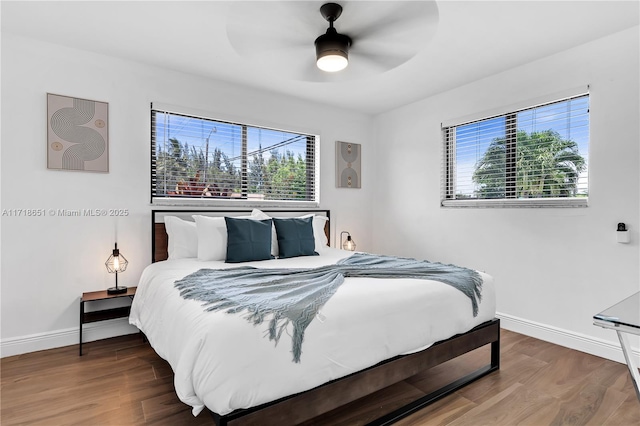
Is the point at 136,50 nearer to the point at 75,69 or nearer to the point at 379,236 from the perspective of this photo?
the point at 75,69

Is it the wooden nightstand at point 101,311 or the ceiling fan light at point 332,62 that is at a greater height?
the ceiling fan light at point 332,62

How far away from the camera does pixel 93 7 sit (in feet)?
7.86

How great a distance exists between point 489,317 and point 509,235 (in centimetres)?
134

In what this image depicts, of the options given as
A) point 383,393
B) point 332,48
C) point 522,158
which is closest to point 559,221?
point 522,158

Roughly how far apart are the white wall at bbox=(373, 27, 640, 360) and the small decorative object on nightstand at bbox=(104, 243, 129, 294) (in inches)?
130

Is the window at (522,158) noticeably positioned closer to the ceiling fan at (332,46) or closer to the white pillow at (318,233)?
the white pillow at (318,233)

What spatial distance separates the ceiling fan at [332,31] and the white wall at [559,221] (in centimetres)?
180

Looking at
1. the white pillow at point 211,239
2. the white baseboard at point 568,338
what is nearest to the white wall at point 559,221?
the white baseboard at point 568,338

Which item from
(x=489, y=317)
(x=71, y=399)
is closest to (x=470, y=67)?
(x=489, y=317)

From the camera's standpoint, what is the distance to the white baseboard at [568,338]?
2.70 m

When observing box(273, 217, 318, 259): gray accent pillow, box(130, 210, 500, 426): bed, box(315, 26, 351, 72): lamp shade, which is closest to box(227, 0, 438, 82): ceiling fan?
box(315, 26, 351, 72): lamp shade

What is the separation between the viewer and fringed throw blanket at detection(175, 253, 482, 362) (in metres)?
1.58

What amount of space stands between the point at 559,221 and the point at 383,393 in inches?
87.9

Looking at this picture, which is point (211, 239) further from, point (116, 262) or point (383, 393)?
point (383, 393)
